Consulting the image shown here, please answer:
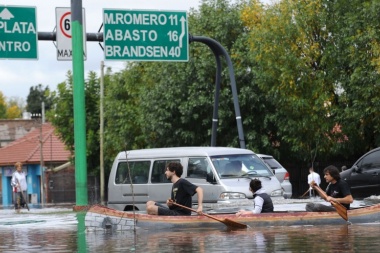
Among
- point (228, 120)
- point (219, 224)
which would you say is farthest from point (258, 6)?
point (219, 224)

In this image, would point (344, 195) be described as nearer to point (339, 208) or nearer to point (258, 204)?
point (339, 208)

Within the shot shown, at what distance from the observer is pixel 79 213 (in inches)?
850

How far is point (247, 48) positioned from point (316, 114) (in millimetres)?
5272

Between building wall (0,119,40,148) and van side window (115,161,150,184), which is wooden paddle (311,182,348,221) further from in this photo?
building wall (0,119,40,148)

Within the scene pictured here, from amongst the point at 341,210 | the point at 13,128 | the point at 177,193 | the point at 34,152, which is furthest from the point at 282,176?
the point at 13,128

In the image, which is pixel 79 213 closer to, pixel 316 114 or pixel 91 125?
pixel 316 114

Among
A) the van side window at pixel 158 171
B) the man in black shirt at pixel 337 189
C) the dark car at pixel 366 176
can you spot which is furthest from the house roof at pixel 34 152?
the man in black shirt at pixel 337 189

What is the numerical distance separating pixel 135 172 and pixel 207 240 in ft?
31.7

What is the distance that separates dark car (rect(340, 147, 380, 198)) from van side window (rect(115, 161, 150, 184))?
809 centimetres

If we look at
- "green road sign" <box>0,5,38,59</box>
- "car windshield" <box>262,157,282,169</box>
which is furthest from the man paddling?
"car windshield" <box>262,157,282,169</box>

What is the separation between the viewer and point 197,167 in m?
23.6

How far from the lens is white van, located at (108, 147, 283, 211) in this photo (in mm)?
22844

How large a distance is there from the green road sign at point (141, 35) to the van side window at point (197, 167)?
2.99 metres

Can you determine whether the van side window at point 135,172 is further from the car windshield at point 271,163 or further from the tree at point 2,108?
the tree at point 2,108
